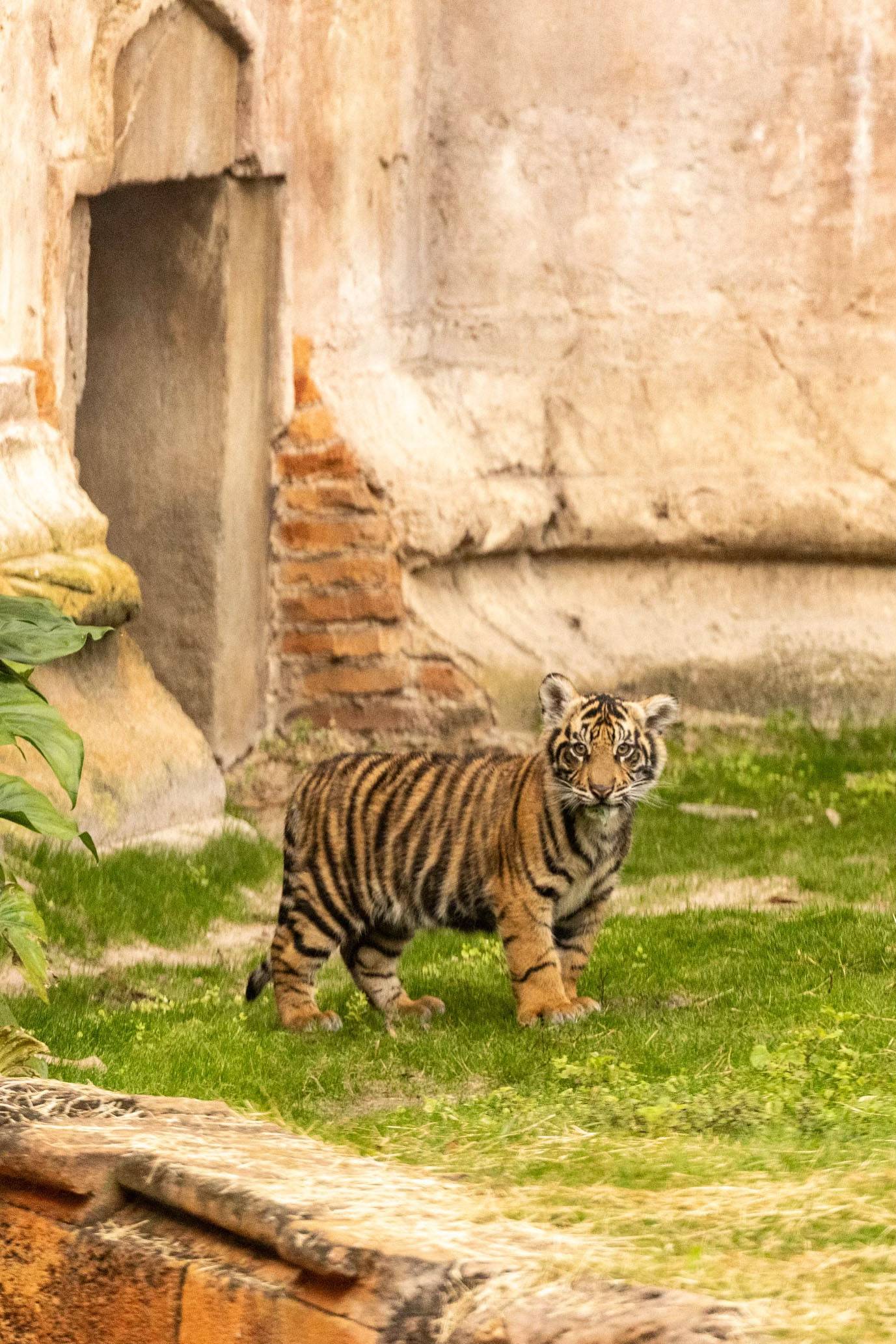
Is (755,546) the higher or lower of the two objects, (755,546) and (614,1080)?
the higher

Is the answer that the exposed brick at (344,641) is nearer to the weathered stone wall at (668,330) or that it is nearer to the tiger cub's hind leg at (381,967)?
the weathered stone wall at (668,330)

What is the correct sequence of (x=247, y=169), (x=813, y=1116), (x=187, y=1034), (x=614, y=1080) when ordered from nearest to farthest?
(x=813, y=1116) → (x=614, y=1080) → (x=187, y=1034) → (x=247, y=169)

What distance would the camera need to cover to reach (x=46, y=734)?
5270 millimetres

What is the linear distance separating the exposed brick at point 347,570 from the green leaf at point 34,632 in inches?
201

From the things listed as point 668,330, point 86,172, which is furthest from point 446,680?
point 86,172

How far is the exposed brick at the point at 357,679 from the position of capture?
1074cm

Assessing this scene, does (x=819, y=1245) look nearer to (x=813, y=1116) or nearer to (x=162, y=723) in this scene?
(x=813, y=1116)

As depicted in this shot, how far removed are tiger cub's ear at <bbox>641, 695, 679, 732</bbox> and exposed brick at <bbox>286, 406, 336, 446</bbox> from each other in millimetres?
4630

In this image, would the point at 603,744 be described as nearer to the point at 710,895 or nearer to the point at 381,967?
the point at 381,967

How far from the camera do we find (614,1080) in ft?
16.6

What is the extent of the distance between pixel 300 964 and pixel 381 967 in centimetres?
30

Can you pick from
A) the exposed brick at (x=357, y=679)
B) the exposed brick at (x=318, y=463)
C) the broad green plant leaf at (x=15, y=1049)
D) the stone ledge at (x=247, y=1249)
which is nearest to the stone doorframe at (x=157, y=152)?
the exposed brick at (x=318, y=463)

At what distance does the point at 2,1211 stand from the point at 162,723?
549 cm

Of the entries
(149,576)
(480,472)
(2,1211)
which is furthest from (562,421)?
(2,1211)
